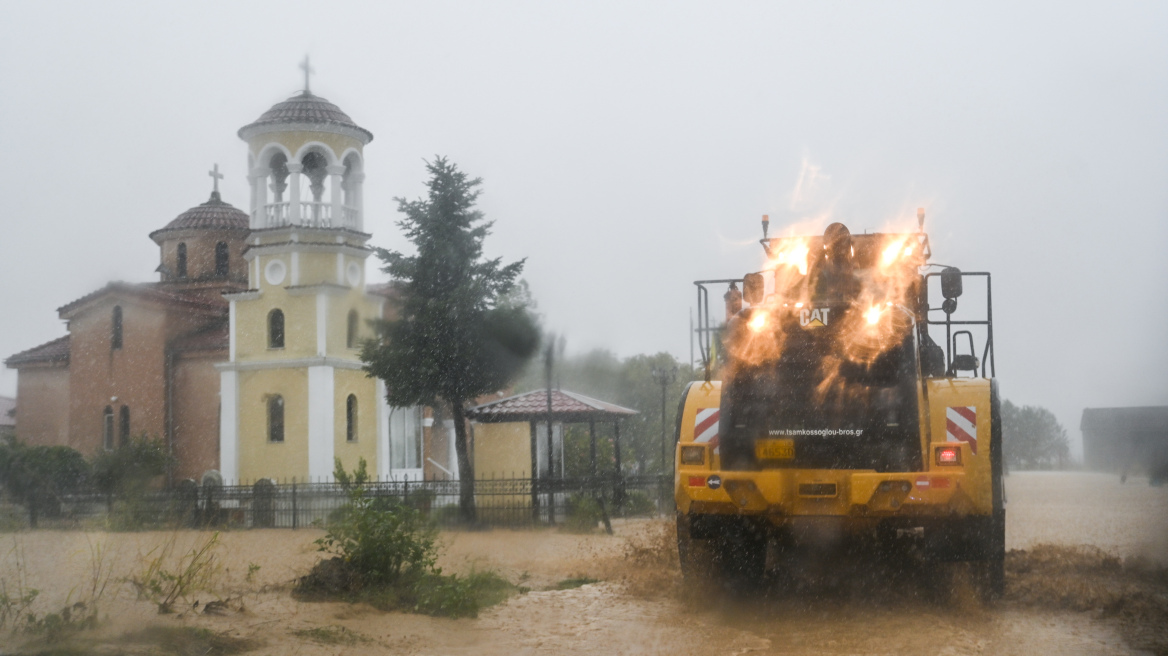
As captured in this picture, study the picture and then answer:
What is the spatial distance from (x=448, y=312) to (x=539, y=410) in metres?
3.51

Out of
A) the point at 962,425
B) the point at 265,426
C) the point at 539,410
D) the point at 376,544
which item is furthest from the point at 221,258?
the point at 962,425

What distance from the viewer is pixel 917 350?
9945mm

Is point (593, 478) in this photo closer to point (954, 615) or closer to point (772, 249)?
point (772, 249)

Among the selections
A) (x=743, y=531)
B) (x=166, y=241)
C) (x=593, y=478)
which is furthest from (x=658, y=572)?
(x=166, y=241)

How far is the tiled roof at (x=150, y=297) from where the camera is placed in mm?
22186

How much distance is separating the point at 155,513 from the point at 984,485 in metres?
18.6

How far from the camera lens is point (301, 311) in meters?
31.6

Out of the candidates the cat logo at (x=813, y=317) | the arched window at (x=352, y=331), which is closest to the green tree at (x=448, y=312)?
the arched window at (x=352, y=331)

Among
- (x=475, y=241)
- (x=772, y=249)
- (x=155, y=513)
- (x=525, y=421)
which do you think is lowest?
(x=155, y=513)

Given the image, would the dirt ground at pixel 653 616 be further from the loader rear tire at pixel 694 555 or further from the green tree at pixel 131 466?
the green tree at pixel 131 466

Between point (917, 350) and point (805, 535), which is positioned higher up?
point (917, 350)

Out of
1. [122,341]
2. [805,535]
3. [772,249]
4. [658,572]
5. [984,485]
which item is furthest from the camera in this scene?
[122,341]

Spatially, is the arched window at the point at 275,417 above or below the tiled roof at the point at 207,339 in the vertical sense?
below

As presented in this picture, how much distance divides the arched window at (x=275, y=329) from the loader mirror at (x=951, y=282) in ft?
79.0
